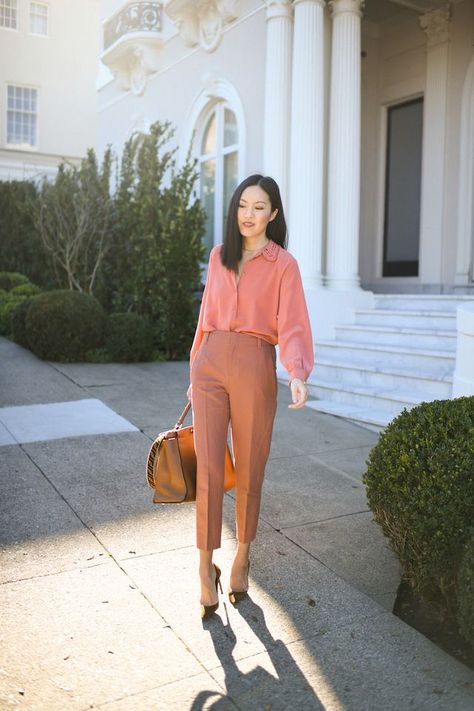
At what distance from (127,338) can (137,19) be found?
776 centimetres

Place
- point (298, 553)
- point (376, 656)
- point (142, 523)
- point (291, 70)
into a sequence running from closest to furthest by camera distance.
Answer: point (376, 656), point (298, 553), point (142, 523), point (291, 70)

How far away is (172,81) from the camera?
12.7m

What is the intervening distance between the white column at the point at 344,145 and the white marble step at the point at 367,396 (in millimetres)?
1849

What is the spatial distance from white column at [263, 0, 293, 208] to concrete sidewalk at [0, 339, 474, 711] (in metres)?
Answer: 5.13

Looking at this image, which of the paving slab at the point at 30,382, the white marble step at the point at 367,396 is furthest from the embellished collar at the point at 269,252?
the paving slab at the point at 30,382

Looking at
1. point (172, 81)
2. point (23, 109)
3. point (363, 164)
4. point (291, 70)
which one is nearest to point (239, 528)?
point (291, 70)

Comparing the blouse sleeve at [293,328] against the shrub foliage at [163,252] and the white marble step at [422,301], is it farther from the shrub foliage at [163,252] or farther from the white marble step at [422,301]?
the shrub foliage at [163,252]

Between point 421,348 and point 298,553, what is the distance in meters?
4.25

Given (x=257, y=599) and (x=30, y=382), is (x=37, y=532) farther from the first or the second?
(x=30, y=382)

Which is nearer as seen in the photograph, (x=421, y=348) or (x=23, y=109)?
(x=421, y=348)

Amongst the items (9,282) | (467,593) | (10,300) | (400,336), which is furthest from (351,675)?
(9,282)

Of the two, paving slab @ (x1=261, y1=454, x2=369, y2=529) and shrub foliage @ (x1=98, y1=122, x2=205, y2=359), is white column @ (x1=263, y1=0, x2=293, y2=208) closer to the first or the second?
shrub foliage @ (x1=98, y1=122, x2=205, y2=359)

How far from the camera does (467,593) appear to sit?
7.86ft

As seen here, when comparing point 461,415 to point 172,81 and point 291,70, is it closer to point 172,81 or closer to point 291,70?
point 291,70
